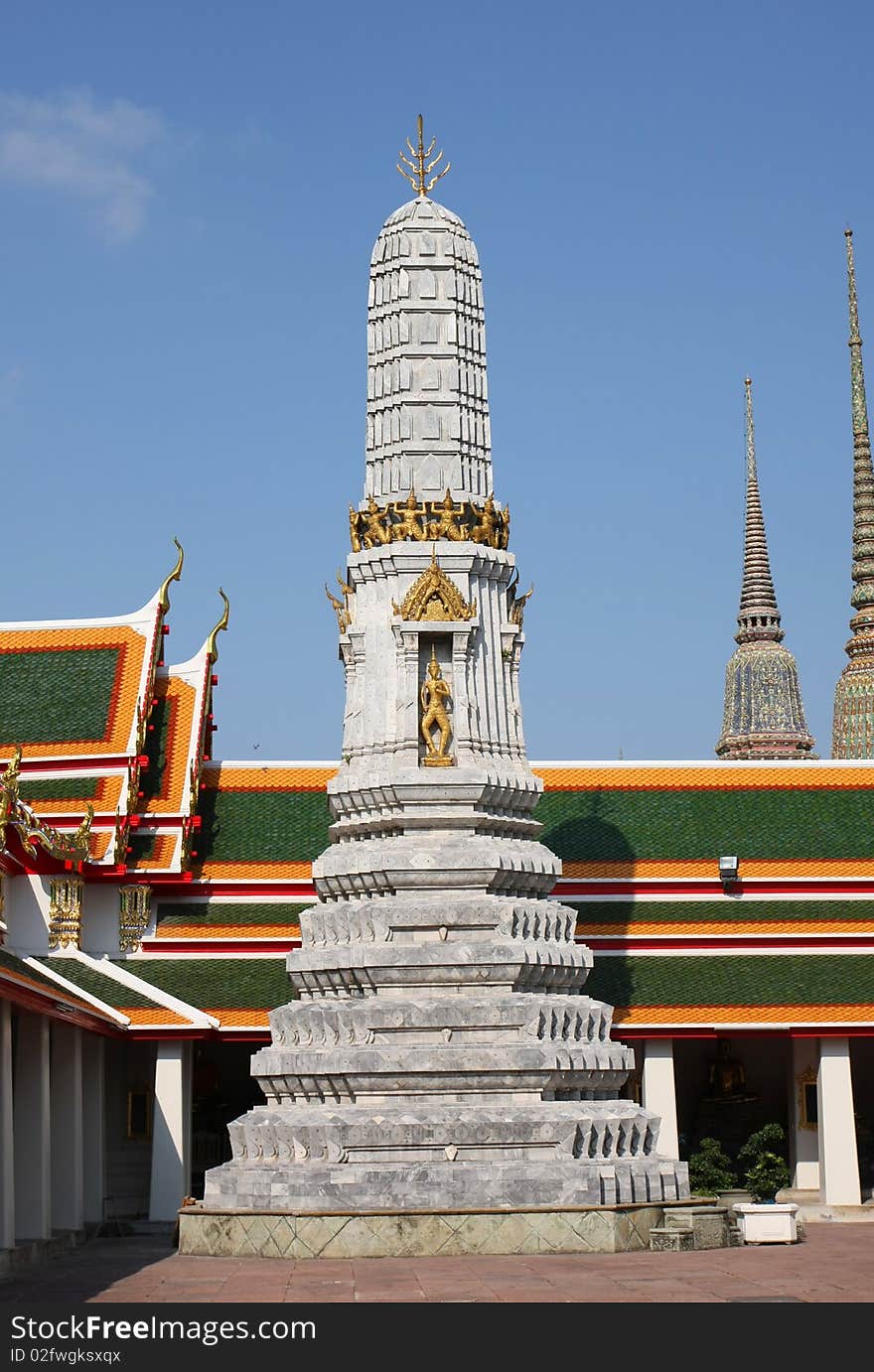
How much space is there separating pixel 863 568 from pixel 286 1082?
52927mm

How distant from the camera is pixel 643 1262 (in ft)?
83.7

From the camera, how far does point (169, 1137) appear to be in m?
37.3

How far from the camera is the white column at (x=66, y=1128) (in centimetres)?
3456

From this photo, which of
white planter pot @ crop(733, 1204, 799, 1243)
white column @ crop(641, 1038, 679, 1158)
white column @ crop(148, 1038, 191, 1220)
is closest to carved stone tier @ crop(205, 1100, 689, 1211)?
white planter pot @ crop(733, 1204, 799, 1243)

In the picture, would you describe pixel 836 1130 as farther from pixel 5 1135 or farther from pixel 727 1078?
pixel 5 1135

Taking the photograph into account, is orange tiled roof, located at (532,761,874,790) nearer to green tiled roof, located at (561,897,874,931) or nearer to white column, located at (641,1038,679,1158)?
green tiled roof, located at (561,897,874,931)

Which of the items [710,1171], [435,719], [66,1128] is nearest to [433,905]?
[435,719]

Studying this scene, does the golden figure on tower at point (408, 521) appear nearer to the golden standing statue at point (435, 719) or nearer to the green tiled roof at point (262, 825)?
the golden standing statue at point (435, 719)

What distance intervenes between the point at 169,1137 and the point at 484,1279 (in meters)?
14.5

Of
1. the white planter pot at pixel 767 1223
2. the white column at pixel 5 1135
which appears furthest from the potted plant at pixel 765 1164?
the white column at pixel 5 1135

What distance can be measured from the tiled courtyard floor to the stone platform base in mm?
427

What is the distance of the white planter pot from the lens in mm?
28938

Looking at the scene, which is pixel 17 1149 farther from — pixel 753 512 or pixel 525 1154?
pixel 753 512
